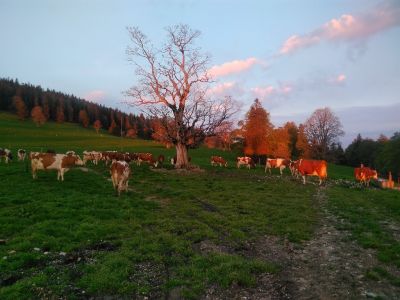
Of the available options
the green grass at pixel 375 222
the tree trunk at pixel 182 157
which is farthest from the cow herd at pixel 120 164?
the green grass at pixel 375 222

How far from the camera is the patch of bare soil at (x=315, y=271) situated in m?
7.66

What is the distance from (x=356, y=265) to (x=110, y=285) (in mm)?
6167

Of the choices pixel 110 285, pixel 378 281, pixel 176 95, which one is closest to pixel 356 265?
pixel 378 281

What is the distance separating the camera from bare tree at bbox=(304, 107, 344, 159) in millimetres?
65875

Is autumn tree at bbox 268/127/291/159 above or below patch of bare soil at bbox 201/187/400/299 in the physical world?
above

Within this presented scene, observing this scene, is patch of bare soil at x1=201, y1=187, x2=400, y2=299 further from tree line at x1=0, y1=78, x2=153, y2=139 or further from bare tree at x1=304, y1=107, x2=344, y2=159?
tree line at x1=0, y1=78, x2=153, y2=139

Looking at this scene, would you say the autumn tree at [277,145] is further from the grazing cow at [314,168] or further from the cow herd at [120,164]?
the grazing cow at [314,168]

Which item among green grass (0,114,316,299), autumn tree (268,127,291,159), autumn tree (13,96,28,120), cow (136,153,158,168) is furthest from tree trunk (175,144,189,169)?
autumn tree (13,96,28,120)

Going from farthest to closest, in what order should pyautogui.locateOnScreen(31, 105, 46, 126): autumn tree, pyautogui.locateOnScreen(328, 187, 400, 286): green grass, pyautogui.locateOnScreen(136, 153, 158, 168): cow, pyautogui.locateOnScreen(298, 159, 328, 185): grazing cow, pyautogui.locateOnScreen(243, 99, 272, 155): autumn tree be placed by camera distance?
1. pyautogui.locateOnScreen(31, 105, 46, 126): autumn tree
2. pyautogui.locateOnScreen(243, 99, 272, 155): autumn tree
3. pyautogui.locateOnScreen(136, 153, 158, 168): cow
4. pyautogui.locateOnScreen(298, 159, 328, 185): grazing cow
5. pyautogui.locateOnScreen(328, 187, 400, 286): green grass

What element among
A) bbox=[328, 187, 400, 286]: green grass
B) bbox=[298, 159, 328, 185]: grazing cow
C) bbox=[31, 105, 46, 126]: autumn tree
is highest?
bbox=[31, 105, 46, 126]: autumn tree

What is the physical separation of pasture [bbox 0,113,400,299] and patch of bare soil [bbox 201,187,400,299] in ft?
0.09

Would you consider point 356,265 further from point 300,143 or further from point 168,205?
point 300,143

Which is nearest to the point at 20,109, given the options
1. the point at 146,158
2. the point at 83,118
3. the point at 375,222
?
the point at 83,118

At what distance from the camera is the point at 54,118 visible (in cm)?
13575
